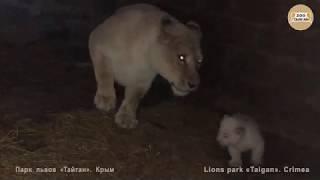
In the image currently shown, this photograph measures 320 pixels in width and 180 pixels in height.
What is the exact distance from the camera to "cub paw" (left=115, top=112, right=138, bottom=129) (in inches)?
57.2

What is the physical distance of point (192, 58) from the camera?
1.44m

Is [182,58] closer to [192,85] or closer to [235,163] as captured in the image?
[192,85]

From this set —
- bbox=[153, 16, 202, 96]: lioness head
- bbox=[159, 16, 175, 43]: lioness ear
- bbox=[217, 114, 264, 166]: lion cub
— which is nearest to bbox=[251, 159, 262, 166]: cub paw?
bbox=[217, 114, 264, 166]: lion cub

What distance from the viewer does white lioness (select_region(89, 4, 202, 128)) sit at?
4.75ft

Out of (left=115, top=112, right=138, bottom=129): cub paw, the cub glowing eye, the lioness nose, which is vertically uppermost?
the cub glowing eye

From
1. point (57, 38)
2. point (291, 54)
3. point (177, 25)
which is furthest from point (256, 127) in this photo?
point (57, 38)

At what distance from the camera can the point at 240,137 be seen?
4.69ft

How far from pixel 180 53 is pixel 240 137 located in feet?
0.70

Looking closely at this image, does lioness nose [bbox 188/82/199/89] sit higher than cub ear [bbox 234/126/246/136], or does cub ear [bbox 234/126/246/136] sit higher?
lioness nose [bbox 188/82/199/89]

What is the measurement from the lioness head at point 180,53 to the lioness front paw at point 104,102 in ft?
0.45

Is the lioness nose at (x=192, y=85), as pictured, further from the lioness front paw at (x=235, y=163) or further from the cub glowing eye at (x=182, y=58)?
the lioness front paw at (x=235, y=163)

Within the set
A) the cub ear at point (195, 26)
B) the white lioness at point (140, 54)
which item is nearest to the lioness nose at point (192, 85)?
the white lioness at point (140, 54)

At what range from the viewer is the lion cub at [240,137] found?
55.8 inches

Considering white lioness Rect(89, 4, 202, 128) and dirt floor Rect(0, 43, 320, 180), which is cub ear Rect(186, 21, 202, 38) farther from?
→ dirt floor Rect(0, 43, 320, 180)
